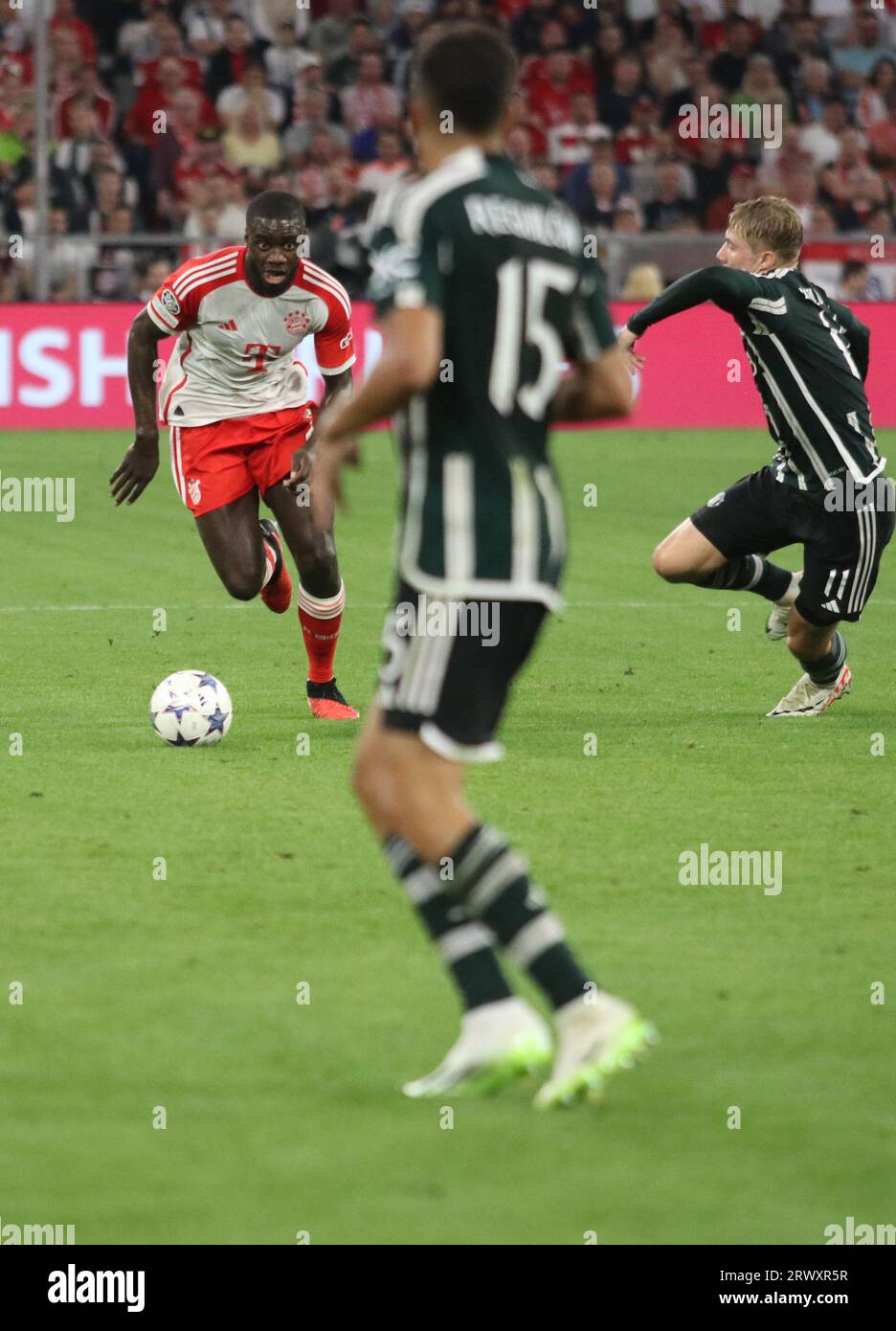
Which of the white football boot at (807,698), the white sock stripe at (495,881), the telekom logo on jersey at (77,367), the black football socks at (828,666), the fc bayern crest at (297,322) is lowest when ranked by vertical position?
the white sock stripe at (495,881)

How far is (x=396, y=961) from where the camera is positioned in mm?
5145

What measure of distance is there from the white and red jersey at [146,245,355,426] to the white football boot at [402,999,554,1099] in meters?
4.93

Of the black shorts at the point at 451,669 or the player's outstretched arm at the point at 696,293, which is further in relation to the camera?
the player's outstretched arm at the point at 696,293

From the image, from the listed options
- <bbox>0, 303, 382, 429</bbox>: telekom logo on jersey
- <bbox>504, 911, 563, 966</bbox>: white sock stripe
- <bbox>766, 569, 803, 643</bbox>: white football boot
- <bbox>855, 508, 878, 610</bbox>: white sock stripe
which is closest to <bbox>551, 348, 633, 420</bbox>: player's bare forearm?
<bbox>504, 911, 563, 966</bbox>: white sock stripe

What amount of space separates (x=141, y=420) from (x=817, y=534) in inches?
106

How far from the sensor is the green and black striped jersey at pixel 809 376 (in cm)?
825

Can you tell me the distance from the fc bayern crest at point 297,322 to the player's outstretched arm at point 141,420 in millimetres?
498

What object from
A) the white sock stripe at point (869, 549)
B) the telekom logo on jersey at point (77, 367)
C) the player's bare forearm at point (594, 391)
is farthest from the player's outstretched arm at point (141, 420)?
the telekom logo on jersey at point (77, 367)

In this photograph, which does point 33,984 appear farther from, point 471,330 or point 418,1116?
point 471,330

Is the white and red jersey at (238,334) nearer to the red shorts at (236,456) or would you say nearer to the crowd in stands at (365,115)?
the red shorts at (236,456)

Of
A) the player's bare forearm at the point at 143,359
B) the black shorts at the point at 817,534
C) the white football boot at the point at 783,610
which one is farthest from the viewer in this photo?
the white football boot at the point at 783,610

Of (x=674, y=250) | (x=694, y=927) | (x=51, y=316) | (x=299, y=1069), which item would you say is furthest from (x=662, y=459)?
(x=299, y=1069)

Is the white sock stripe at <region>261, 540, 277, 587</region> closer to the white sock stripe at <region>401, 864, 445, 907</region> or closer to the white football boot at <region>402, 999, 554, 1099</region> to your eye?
the white sock stripe at <region>401, 864, 445, 907</region>

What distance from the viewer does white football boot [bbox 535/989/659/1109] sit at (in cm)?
403
